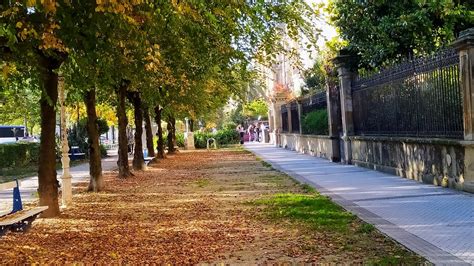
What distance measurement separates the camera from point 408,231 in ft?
26.7

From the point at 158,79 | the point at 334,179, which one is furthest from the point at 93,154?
the point at 334,179

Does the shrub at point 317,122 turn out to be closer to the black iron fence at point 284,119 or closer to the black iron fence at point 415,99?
the black iron fence at point 415,99

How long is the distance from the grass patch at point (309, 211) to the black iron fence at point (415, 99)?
3241mm

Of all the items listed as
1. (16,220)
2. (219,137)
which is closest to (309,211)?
(16,220)

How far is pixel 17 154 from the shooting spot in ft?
A: 103

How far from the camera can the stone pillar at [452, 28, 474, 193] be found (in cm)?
1134

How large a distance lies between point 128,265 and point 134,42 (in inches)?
148

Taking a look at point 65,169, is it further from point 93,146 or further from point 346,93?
point 346,93

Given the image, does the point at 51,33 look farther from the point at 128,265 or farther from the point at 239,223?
the point at 239,223

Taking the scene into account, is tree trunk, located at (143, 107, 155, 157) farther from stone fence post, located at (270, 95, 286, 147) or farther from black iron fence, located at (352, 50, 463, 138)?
stone fence post, located at (270, 95, 286, 147)

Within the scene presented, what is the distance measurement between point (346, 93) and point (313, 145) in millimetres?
8003

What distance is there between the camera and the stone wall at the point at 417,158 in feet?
39.9

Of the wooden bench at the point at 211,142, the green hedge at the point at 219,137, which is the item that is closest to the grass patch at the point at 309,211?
the wooden bench at the point at 211,142

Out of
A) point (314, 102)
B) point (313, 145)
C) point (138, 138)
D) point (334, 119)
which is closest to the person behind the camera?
point (334, 119)
